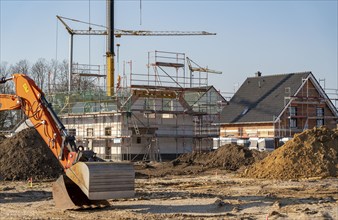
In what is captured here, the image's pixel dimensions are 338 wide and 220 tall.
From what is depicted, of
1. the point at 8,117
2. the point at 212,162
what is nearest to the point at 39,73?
the point at 8,117

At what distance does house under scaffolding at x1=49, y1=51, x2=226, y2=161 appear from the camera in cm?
4228

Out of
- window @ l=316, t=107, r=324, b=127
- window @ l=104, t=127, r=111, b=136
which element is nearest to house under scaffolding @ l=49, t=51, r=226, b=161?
window @ l=104, t=127, r=111, b=136

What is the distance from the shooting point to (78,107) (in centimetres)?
4703

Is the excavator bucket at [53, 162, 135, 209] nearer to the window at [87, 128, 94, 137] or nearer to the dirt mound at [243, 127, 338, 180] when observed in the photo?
the dirt mound at [243, 127, 338, 180]

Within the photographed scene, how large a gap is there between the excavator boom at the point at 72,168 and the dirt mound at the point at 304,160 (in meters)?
12.1

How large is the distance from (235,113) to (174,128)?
51.3 ft

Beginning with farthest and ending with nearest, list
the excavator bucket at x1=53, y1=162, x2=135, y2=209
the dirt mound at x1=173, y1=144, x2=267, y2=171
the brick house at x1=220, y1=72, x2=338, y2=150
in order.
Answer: the brick house at x1=220, y1=72, x2=338, y2=150
the dirt mound at x1=173, y1=144, x2=267, y2=171
the excavator bucket at x1=53, y1=162, x2=135, y2=209

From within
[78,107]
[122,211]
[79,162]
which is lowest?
[122,211]

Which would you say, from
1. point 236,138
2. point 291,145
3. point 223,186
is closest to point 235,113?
point 236,138

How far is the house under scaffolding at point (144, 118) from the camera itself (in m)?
42.3

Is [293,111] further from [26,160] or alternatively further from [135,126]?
[26,160]

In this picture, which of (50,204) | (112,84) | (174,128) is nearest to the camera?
(50,204)

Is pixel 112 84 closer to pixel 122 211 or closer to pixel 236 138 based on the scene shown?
pixel 236 138

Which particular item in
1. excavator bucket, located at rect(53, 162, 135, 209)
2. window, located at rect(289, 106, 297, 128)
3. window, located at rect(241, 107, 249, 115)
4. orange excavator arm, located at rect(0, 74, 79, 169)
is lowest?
excavator bucket, located at rect(53, 162, 135, 209)
